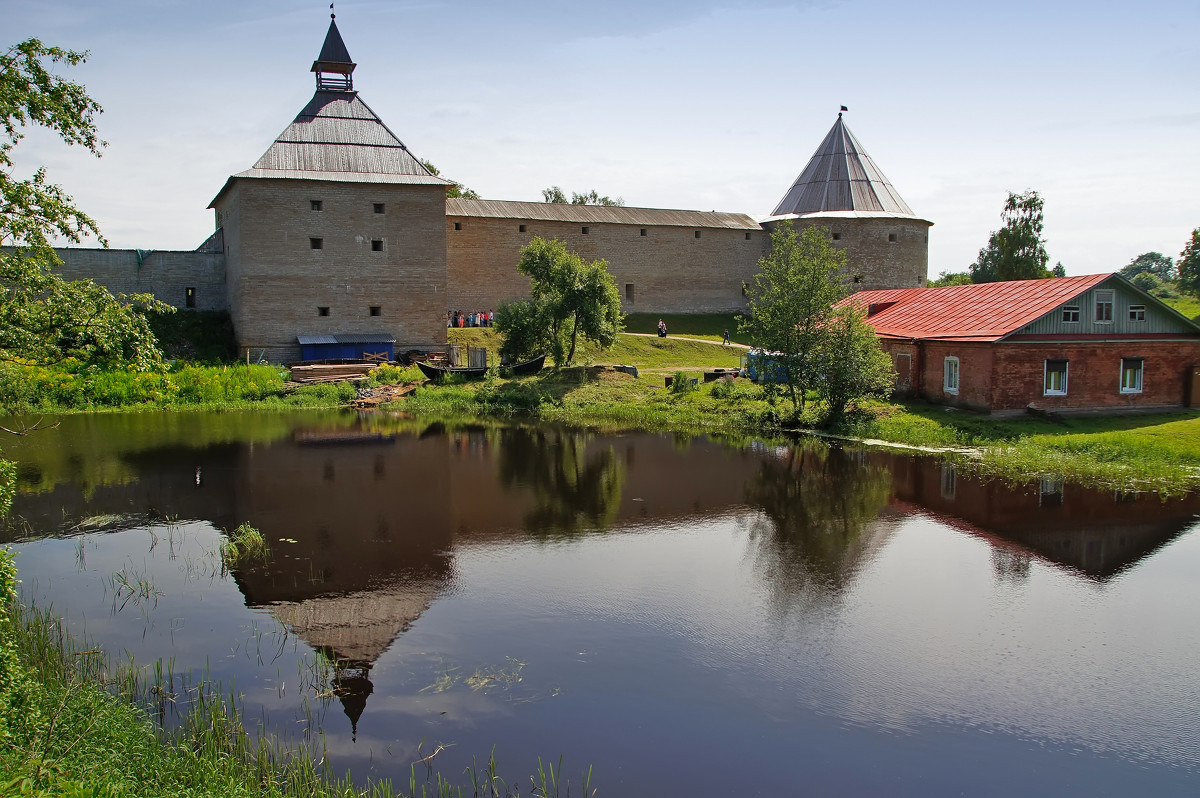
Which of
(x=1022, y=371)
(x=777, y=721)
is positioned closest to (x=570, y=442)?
(x=1022, y=371)

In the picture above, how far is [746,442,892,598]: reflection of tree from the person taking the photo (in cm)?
883

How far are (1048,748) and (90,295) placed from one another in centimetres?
776

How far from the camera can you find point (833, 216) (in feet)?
108

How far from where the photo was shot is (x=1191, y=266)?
3925cm

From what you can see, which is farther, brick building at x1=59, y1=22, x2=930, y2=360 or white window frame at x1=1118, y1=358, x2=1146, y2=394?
brick building at x1=59, y1=22, x2=930, y2=360

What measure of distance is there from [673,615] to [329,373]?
59.8 feet

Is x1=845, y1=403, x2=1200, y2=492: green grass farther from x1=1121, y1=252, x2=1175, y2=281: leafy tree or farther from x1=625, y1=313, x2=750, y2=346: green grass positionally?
x1=1121, y1=252, x2=1175, y2=281: leafy tree

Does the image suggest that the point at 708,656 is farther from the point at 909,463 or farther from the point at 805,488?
the point at 909,463

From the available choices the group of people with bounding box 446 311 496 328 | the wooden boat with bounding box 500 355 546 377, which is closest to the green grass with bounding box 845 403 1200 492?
the wooden boat with bounding box 500 355 546 377

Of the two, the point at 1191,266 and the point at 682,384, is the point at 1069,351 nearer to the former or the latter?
the point at 682,384

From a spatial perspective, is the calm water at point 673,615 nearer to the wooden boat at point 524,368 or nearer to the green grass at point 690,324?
the wooden boat at point 524,368

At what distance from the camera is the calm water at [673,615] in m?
5.48

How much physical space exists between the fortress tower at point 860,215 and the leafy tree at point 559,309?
42.0ft

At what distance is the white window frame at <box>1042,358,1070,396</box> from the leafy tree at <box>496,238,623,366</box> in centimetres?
1089
